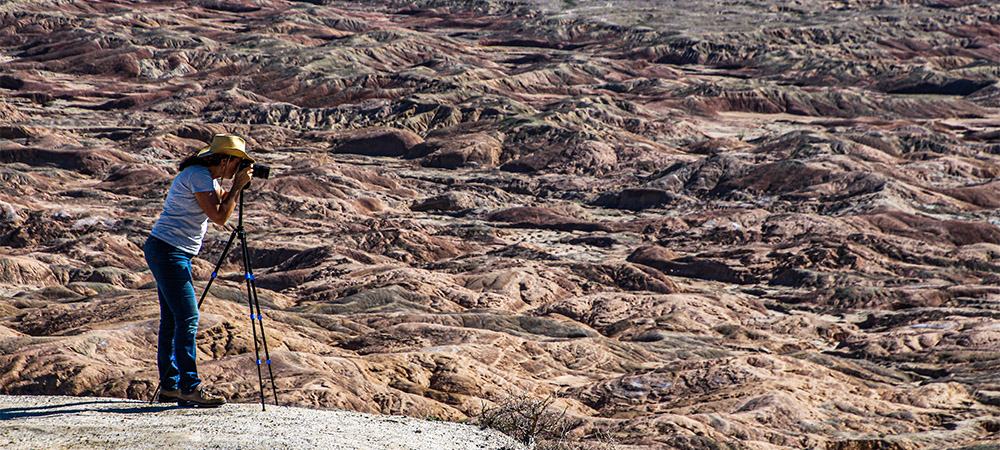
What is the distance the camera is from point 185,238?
6.51 m

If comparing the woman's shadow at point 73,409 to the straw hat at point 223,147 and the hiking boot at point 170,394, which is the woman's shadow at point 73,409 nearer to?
the hiking boot at point 170,394

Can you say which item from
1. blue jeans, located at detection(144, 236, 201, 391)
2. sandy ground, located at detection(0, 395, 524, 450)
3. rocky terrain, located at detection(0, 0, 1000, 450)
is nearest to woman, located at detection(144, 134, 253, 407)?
blue jeans, located at detection(144, 236, 201, 391)

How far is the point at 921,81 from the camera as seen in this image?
73.5 metres

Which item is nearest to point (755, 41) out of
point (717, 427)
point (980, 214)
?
point (980, 214)

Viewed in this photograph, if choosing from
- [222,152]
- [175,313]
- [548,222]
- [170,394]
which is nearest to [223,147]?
Result: [222,152]

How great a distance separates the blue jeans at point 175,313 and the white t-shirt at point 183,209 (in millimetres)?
69

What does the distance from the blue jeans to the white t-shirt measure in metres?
0.07

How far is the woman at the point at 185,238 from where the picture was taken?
21.1 feet

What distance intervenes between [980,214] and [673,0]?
79781 mm

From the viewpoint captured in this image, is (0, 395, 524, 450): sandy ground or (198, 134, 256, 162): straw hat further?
(198, 134, 256, 162): straw hat

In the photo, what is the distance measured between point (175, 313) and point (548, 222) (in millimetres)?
31591

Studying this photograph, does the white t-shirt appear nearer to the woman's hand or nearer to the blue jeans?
the blue jeans

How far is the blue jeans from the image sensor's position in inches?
254

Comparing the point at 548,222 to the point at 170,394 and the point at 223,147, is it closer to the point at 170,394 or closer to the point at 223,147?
the point at 170,394
